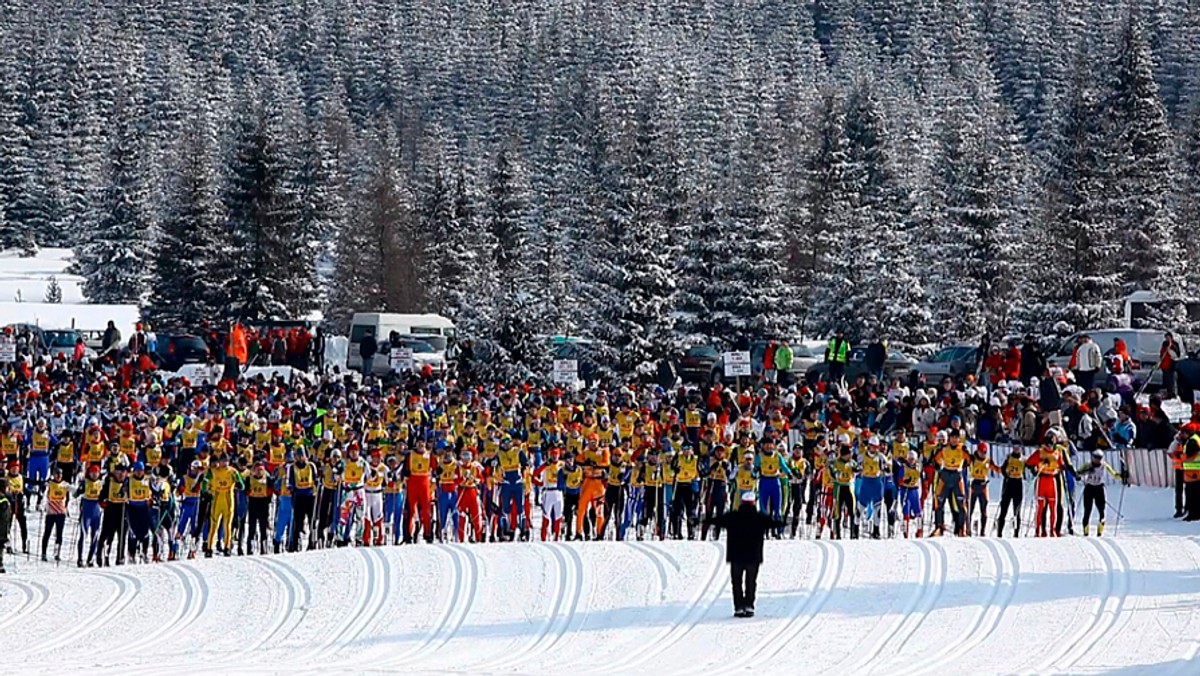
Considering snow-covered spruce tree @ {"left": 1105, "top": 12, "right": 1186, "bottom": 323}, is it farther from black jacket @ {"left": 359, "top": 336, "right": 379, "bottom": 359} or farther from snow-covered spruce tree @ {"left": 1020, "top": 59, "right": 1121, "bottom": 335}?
black jacket @ {"left": 359, "top": 336, "right": 379, "bottom": 359}

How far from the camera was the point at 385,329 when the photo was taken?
1938 inches

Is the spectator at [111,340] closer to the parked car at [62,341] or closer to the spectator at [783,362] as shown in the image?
the parked car at [62,341]

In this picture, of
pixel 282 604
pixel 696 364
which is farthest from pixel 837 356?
pixel 282 604

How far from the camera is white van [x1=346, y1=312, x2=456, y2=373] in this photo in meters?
45.9

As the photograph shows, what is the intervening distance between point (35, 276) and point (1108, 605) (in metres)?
77.7

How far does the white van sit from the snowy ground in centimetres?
3184

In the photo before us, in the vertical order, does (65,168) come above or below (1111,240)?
above

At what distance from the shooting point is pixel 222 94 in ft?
444

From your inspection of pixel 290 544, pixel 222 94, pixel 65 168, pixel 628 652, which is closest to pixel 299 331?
pixel 290 544

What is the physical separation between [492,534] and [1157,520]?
31.0 feet

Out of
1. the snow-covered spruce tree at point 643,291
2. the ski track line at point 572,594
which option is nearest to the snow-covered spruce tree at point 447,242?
the snow-covered spruce tree at point 643,291

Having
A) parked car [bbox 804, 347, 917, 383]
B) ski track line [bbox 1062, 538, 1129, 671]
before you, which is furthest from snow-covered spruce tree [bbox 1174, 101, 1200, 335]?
ski track line [bbox 1062, 538, 1129, 671]

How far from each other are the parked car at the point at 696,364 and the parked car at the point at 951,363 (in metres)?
5.05

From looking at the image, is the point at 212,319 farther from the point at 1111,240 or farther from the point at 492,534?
the point at 492,534
